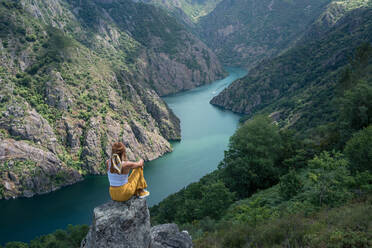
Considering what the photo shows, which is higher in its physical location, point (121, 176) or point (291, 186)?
point (121, 176)

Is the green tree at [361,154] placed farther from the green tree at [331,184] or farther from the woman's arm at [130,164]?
the woman's arm at [130,164]

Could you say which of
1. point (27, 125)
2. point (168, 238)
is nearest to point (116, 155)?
point (168, 238)

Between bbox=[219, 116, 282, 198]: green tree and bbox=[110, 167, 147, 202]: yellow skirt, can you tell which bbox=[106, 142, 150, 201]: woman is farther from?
bbox=[219, 116, 282, 198]: green tree

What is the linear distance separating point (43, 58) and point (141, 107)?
3337 centimetres

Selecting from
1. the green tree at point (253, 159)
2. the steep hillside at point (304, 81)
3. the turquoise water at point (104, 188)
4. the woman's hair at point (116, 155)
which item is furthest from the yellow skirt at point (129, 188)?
the steep hillside at point (304, 81)

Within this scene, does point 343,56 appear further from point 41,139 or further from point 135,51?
point 135,51

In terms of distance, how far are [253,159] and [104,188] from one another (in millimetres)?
43823

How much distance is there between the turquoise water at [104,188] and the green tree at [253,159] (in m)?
28.6

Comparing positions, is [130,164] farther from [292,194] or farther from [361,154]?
[361,154]

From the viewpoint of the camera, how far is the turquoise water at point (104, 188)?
55.7m

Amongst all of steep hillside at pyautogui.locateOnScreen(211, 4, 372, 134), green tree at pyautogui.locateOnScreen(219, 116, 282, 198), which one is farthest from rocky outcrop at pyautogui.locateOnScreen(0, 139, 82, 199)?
steep hillside at pyautogui.locateOnScreen(211, 4, 372, 134)

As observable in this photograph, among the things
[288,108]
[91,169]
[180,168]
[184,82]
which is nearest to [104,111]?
[91,169]

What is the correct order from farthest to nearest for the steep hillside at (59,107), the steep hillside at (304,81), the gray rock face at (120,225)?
the steep hillside at (304,81) → the steep hillside at (59,107) → the gray rock face at (120,225)

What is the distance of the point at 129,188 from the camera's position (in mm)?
10562
